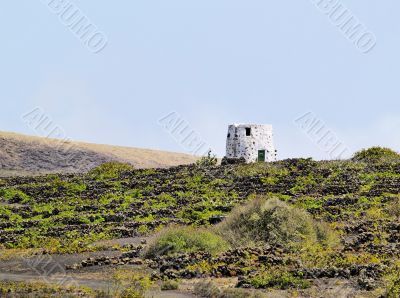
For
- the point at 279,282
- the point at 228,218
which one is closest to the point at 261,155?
the point at 228,218

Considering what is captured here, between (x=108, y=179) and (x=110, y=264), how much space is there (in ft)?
87.5

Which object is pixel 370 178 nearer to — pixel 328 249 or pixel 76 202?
pixel 76 202

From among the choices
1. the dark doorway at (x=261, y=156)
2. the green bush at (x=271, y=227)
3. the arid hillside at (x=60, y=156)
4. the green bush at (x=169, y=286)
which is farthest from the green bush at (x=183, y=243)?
the arid hillside at (x=60, y=156)

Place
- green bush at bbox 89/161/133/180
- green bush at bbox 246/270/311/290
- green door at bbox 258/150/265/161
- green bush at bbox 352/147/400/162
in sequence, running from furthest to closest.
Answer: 1. green door at bbox 258/150/265/161
2. green bush at bbox 352/147/400/162
3. green bush at bbox 89/161/133/180
4. green bush at bbox 246/270/311/290

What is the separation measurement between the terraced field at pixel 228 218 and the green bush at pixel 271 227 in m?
0.09

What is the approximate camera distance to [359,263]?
928 inches

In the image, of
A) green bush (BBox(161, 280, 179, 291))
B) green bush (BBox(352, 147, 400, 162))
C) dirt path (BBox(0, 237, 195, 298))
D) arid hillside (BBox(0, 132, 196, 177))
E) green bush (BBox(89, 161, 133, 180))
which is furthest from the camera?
arid hillside (BBox(0, 132, 196, 177))

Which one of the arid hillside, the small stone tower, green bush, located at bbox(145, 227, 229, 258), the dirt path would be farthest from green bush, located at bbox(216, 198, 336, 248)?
the arid hillside

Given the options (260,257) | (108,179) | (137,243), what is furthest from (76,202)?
(260,257)

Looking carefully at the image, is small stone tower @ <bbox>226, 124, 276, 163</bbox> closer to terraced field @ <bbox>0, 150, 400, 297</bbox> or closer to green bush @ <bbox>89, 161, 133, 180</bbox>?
terraced field @ <bbox>0, 150, 400, 297</bbox>

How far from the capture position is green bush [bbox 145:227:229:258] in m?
27.0

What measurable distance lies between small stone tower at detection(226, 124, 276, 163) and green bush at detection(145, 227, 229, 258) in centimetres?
3105

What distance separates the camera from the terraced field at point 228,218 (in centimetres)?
2228

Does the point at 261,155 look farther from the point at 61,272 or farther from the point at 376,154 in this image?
the point at 61,272
